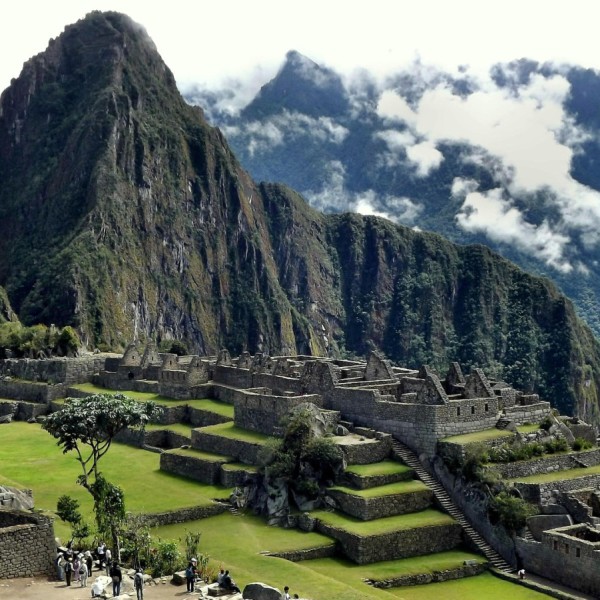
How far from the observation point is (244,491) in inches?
1610

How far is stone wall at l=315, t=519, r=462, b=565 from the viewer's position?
1398 inches

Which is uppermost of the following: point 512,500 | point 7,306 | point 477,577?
point 7,306

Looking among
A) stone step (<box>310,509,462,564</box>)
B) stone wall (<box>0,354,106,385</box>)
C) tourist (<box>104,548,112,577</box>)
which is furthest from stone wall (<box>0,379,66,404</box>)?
tourist (<box>104,548,112,577</box>)

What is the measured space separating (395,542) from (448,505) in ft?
13.2

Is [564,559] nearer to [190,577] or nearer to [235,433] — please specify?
[190,577]

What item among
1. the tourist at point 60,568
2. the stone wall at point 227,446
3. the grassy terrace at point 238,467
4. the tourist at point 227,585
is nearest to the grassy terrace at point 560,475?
the grassy terrace at point 238,467

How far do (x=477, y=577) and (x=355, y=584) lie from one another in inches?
233

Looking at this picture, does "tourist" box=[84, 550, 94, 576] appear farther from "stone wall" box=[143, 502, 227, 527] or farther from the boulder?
"stone wall" box=[143, 502, 227, 527]

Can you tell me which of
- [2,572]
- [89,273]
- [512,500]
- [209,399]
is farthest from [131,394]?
[89,273]

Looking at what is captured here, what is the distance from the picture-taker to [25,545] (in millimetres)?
24750

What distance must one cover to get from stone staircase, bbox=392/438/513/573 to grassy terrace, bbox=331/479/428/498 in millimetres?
581

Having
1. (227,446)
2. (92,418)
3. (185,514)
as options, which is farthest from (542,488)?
(92,418)

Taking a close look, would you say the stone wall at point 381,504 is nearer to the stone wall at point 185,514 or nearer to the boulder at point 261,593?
the stone wall at point 185,514

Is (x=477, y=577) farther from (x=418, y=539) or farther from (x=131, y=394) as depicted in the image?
(x=131, y=394)
